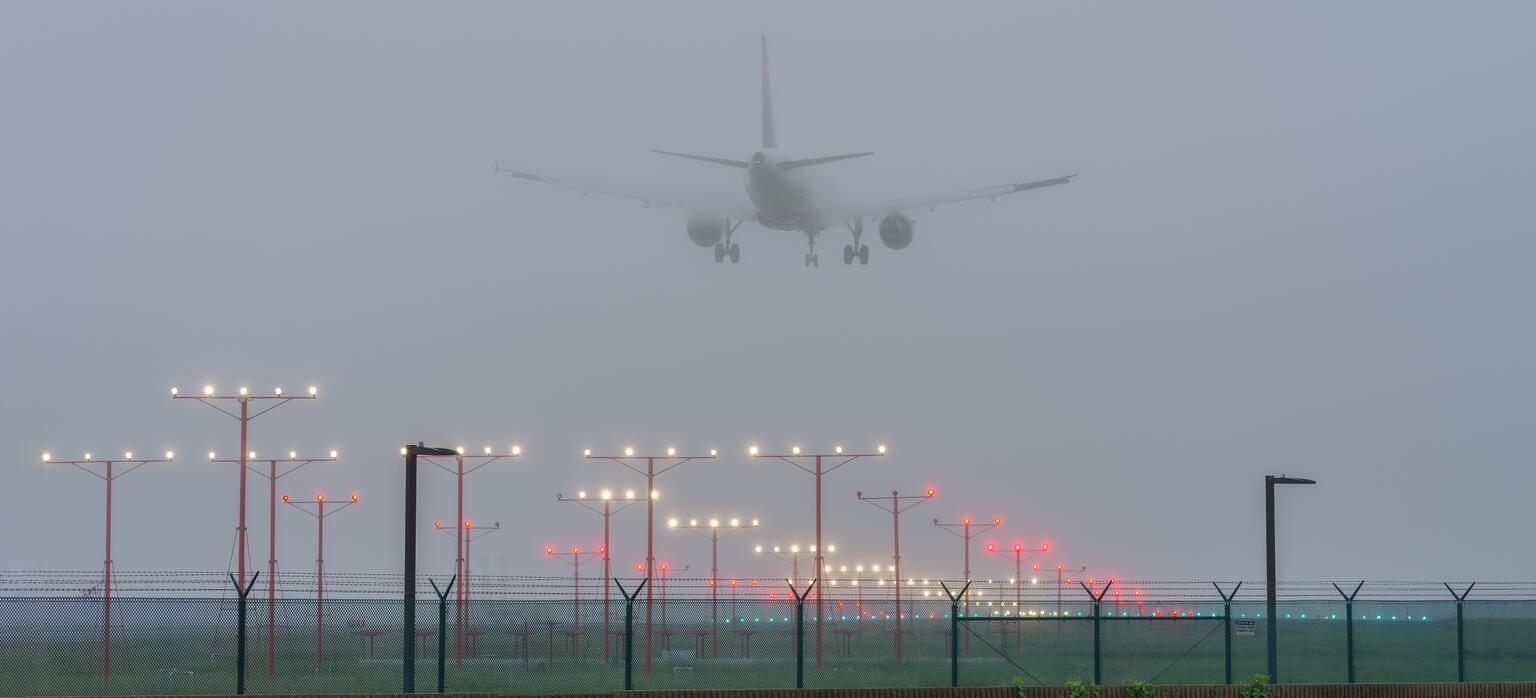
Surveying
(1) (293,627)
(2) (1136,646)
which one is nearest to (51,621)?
(1) (293,627)

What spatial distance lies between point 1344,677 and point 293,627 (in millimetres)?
21019

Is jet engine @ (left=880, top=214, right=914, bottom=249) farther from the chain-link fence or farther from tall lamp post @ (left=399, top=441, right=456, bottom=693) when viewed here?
tall lamp post @ (left=399, top=441, right=456, bottom=693)

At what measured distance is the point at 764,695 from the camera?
31.2 m

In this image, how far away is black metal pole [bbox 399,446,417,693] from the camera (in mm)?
31016

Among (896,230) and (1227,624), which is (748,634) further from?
(896,230)

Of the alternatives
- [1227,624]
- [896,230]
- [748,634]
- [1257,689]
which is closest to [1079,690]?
[1257,689]

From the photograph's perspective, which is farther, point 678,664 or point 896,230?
point 896,230

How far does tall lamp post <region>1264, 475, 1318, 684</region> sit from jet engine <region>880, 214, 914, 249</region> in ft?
111

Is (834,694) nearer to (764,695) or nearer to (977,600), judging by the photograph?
(764,695)

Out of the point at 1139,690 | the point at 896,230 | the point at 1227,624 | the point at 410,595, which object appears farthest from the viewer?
the point at 896,230

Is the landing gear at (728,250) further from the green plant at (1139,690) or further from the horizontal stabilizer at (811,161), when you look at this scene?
the green plant at (1139,690)

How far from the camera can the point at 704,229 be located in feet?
259

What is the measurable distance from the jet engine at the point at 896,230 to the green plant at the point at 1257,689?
4633 cm

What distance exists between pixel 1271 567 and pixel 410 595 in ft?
65.0
